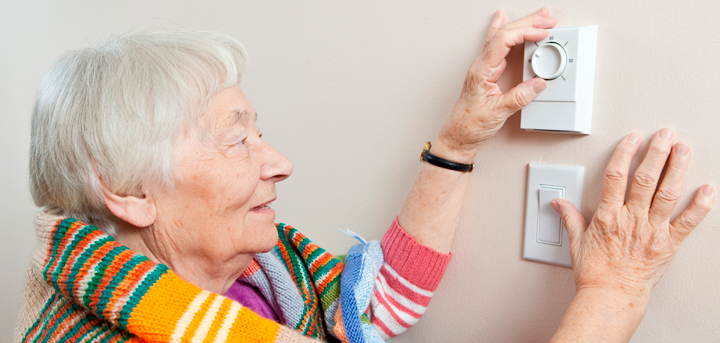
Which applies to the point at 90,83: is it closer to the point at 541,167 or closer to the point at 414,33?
the point at 414,33

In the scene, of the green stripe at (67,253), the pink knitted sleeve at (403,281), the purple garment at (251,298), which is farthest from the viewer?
the purple garment at (251,298)

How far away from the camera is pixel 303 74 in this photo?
1057mm

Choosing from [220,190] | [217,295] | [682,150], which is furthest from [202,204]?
[682,150]

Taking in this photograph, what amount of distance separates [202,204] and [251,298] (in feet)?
1.05

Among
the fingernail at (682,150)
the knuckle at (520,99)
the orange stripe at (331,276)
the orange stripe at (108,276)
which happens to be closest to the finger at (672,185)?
the fingernail at (682,150)

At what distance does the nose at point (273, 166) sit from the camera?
0.82 m

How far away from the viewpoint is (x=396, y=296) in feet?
2.98

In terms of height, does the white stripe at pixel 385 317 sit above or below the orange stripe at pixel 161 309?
below

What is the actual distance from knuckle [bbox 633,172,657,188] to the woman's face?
1.87 feet

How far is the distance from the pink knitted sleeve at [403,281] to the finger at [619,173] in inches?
12.3

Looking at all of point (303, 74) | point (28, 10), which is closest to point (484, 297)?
point (303, 74)

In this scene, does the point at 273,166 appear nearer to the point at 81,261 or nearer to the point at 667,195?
the point at 81,261

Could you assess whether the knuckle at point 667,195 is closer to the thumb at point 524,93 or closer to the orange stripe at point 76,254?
the thumb at point 524,93

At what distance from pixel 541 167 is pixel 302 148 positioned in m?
0.55
